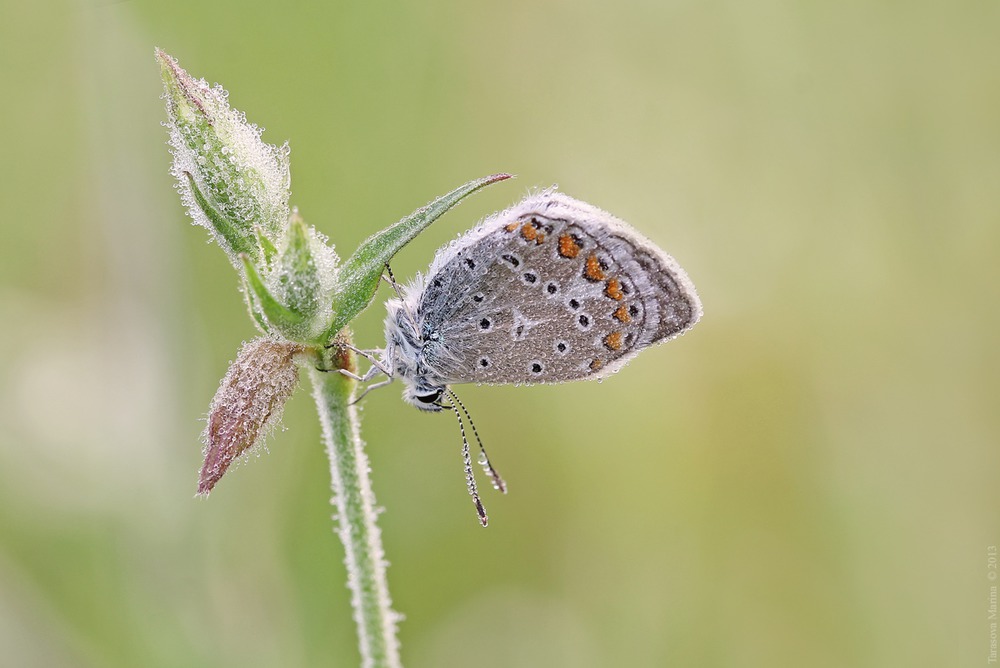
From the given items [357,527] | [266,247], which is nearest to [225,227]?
[266,247]

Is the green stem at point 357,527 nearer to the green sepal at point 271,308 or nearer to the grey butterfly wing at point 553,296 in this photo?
the green sepal at point 271,308

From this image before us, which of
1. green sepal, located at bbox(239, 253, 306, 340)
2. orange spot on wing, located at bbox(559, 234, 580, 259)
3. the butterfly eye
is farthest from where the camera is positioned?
the butterfly eye

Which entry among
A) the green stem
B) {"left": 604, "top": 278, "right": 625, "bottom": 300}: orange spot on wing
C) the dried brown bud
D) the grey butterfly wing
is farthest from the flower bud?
{"left": 604, "top": 278, "right": 625, "bottom": 300}: orange spot on wing

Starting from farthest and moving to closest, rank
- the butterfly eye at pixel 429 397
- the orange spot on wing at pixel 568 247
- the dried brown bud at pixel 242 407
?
the butterfly eye at pixel 429 397 < the orange spot on wing at pixel 568 247 < the dried brown bud at pixel 242 407

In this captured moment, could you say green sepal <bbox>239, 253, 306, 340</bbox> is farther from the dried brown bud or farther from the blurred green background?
the blurred green background

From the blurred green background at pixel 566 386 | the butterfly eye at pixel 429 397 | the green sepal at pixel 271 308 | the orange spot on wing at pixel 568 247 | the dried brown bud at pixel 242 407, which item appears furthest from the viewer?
the blurred green background at pixel 566 386

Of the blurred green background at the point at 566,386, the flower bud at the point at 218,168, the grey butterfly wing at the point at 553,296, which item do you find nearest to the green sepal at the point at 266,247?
the flower bud at the point at 218,168

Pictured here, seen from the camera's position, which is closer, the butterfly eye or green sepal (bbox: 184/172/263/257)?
green sepal (bbox: 184/172/263/257)

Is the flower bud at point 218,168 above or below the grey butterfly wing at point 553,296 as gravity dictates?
above

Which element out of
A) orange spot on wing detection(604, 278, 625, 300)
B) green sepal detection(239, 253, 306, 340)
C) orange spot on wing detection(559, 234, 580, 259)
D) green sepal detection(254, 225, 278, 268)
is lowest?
orange spot on wing detection(604, 278, 625, 300)
